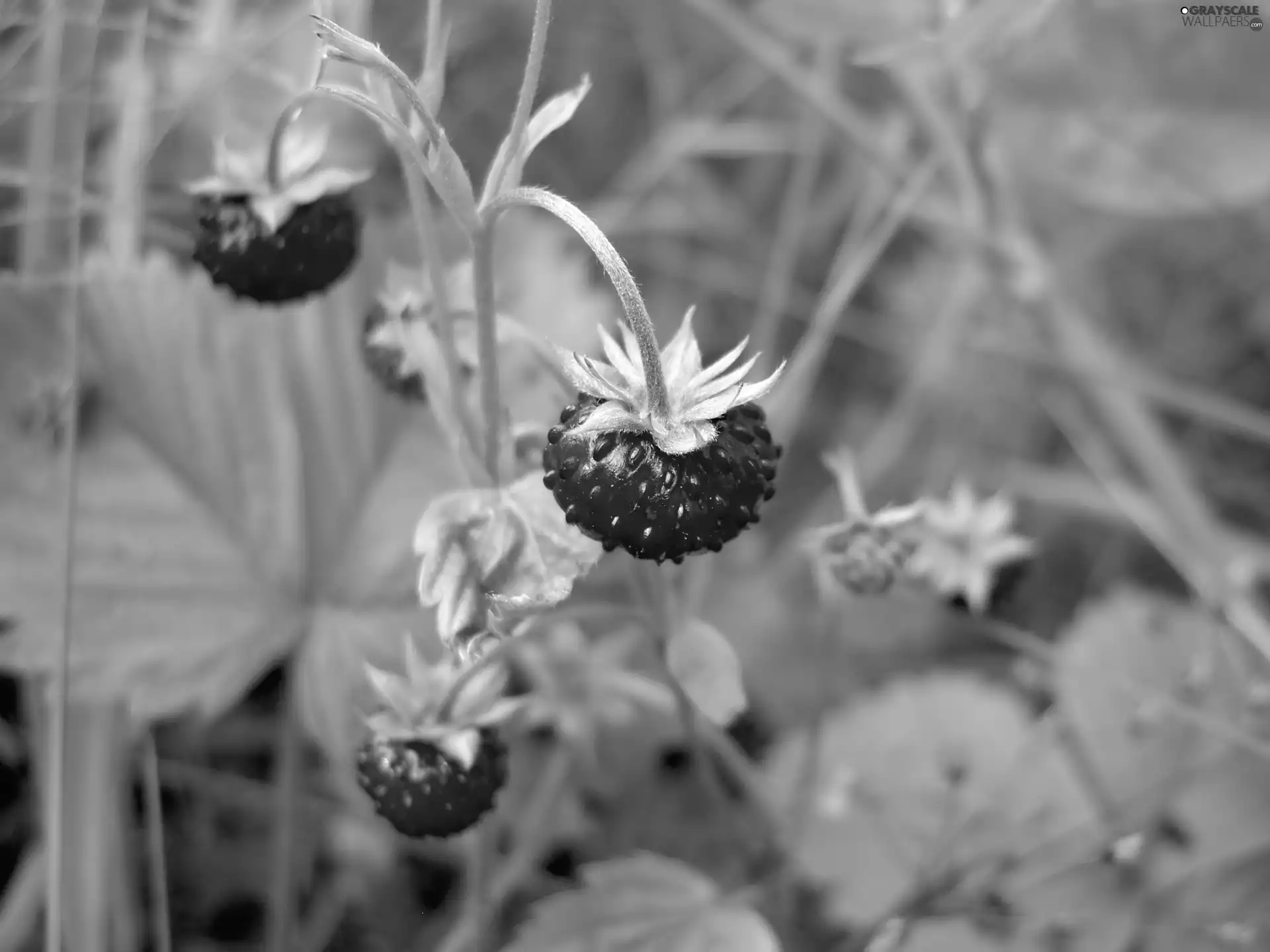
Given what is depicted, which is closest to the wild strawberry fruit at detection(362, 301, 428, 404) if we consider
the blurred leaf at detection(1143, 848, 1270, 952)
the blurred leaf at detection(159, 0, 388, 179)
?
the blurred leaf at detection(159, 0, 388, 179)

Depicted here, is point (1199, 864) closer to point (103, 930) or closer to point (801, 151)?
point (801, 151)

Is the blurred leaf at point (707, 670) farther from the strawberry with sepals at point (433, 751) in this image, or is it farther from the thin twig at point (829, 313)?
the thin twig at point (829, 313)

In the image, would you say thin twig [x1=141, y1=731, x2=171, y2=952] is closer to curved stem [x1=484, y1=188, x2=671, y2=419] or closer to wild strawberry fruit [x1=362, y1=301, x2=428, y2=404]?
wild strawberry fruit [x1=362, y1=301, x2=428, y2=404]

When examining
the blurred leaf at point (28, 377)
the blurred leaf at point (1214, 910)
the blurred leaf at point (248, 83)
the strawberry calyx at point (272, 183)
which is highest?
the blurred leaf at point (248, 83)

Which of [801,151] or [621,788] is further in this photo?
[801,151]

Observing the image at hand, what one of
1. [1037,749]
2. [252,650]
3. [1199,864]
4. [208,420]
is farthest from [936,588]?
[208,420]

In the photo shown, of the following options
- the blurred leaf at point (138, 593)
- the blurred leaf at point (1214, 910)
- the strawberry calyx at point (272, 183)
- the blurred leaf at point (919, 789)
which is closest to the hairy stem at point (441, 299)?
the strawberry calyx at point (272, 183)
